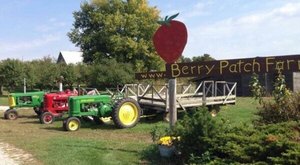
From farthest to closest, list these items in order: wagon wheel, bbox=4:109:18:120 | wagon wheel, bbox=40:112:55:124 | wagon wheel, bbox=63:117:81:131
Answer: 1. wagon wheel, bbox=4:109:18:120
2. wagon wheel, bbox=40:112:55:124
3. wagon wheel, bbox=63:117:81:131

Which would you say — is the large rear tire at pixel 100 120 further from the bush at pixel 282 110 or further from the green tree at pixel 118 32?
the green tree at pixel 118 32

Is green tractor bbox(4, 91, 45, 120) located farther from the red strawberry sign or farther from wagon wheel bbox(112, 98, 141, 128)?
the red strawberry sign

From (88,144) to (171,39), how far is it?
Result: 11.0ft

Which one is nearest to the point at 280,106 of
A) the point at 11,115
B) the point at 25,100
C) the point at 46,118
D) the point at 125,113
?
the point at 125,113

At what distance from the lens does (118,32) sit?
58.2 m

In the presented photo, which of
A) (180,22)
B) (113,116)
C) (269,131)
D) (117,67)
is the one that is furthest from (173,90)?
(117,67)

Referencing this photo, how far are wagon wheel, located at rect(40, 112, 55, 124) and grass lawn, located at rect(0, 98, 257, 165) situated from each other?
18.0 inches

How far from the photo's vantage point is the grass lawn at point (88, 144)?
9.00 metres

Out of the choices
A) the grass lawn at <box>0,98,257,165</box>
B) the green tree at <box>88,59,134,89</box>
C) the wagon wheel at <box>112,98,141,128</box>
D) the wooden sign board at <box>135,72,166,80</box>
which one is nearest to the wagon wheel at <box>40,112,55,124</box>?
the grass lawn at <box>0,98,257,165</box>

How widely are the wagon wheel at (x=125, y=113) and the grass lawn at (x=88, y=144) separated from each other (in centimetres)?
31

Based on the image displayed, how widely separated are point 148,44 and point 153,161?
50.7m

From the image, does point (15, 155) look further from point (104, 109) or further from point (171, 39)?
point (104, 109)

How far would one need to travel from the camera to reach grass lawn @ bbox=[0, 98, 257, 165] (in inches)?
354

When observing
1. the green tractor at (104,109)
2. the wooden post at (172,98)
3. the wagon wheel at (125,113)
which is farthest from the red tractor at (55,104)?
the wooden post at (172,98)
